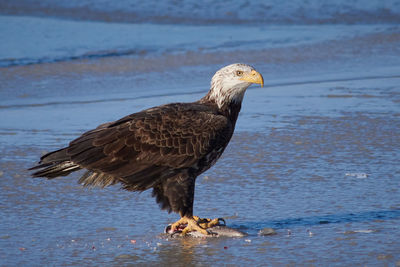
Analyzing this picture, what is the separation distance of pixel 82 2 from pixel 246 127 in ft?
28.3

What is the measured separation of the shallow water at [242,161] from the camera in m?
4.42

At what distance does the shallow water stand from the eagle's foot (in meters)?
0.07

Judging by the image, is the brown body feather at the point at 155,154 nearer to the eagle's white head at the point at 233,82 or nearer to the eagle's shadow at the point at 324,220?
the eagle's white head at the point at 233,82

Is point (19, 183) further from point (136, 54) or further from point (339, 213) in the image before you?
point (136, 54)

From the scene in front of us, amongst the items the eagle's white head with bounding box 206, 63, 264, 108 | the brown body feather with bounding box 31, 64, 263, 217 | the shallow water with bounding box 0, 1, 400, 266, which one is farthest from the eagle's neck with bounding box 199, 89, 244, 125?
the shallow water with bounding box 0, 1, 400, 266

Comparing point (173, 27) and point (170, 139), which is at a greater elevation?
point (173, 27)

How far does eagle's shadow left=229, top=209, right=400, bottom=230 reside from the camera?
4.75 m

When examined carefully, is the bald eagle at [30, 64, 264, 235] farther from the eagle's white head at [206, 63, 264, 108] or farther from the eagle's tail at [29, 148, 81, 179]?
the eagle's white head at [206, 63, 264, 108]

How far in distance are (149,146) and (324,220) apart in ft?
3.72

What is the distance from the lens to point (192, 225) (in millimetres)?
4805

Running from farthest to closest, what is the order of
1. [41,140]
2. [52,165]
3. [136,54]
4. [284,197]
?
[136,54] → [41,140] → [284,197] → [52,165]

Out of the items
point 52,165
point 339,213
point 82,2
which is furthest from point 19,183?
point 82,2

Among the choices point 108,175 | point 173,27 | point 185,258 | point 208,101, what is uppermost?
point 173,27

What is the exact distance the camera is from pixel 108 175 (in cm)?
492
